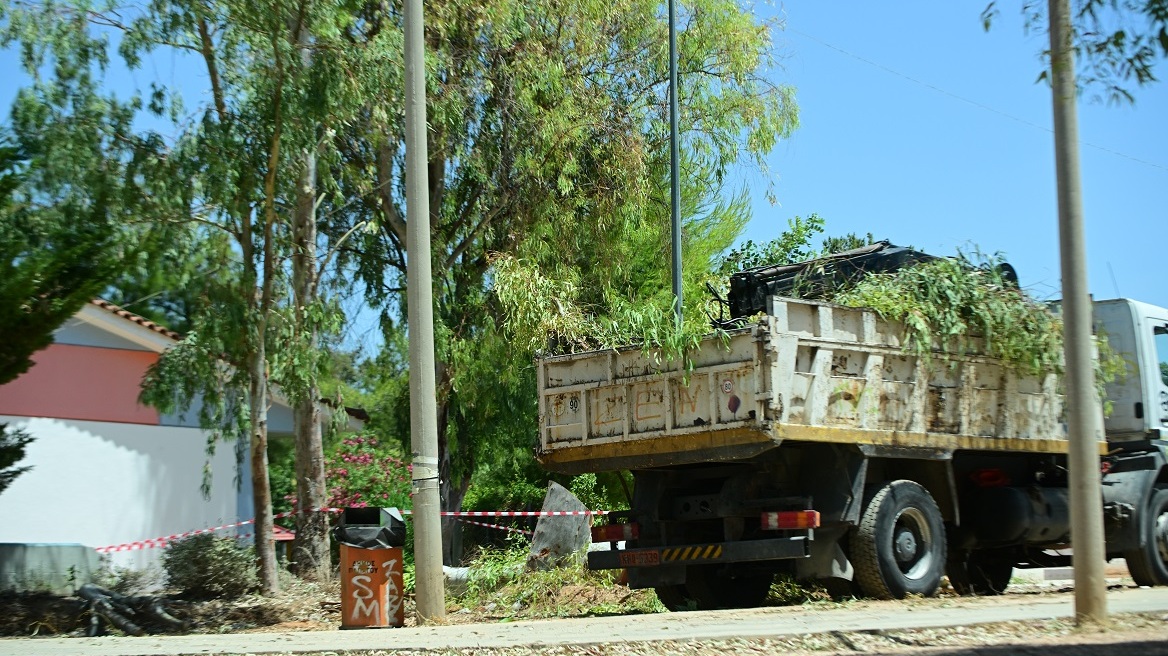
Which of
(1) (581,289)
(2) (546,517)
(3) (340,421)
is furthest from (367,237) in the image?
(2) (546,517)

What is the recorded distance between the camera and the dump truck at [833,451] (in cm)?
1099

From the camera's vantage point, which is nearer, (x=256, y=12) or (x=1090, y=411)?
(x=1090, y=411)

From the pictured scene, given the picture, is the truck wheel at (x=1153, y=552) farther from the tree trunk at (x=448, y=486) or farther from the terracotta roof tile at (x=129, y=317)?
the terracotta roof tile at (x=129, y=317)

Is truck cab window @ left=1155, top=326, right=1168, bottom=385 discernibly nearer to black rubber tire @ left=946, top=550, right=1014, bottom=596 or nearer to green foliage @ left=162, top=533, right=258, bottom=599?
black rubber tire @ left=946, top=550, right=1014, bottom=596

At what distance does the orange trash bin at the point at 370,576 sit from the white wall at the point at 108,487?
9.17 metres

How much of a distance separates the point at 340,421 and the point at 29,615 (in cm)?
491

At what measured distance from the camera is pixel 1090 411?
8.80 meters

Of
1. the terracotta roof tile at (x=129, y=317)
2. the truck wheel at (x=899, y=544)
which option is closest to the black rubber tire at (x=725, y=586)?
the truck wheel at (x=899, y=544)

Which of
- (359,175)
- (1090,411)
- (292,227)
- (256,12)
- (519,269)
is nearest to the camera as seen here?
(1090,411)

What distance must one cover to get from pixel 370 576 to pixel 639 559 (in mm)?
2649

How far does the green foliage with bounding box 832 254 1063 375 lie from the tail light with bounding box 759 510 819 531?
2.03 m

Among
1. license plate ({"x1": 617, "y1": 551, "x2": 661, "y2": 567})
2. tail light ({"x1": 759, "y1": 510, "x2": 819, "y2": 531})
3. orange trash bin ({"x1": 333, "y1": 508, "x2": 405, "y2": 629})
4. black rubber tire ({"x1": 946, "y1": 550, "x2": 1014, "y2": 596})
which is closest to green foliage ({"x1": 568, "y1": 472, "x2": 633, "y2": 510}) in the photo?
black rubber tire ({"x1": 946, "y1": 550, "x2": 1014, "y2": 596})

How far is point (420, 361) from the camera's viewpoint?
11234 millimetres

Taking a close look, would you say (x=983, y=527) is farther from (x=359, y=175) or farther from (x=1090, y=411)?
(x=359, y=175)
